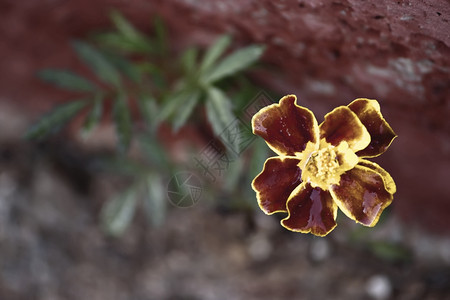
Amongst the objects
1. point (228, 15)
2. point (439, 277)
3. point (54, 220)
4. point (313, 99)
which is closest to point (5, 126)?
point (54, 220)

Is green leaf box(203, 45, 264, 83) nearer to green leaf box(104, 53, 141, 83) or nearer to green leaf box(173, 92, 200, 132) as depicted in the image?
green leaf box(173, 92, 200, 132)

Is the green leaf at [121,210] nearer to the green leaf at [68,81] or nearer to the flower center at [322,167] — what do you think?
the green leaf at [68,81]

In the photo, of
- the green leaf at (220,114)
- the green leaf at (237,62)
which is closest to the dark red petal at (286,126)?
the green leaf at (220,114)

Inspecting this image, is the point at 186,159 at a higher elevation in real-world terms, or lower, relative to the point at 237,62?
lower

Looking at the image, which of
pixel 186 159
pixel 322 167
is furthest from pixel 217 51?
pixel 186 159

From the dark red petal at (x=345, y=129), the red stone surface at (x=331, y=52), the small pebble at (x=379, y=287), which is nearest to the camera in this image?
the dark red petal at (x=345, y=129)

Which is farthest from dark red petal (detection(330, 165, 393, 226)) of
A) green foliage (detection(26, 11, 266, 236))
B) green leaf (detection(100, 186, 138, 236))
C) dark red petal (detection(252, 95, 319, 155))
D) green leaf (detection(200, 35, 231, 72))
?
green leaf (detection(100, 186, 138, 236))

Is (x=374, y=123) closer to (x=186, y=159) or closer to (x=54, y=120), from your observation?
(x=54, y=120)
